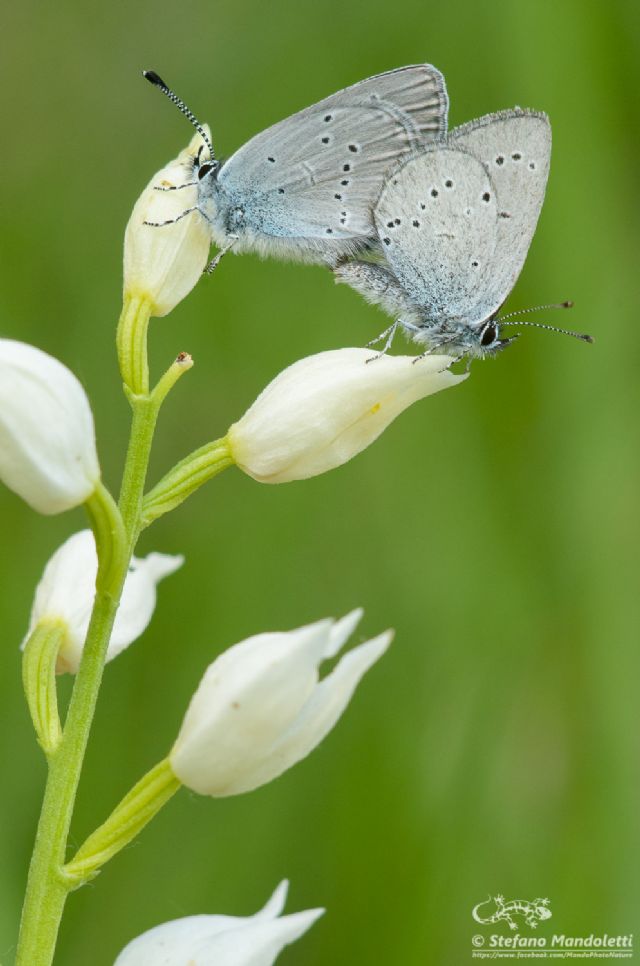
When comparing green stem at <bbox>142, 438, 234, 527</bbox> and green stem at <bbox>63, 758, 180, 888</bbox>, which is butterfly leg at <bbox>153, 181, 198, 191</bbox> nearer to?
green stem at <bbox>142, 438, 234, 527</bbox>

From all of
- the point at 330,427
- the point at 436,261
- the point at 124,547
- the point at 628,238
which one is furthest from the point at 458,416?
the point at 124,547

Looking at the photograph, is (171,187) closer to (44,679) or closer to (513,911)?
(44,679)

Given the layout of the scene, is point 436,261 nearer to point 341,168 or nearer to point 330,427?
point 341,168

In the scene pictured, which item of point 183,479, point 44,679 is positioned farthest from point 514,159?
point 44,679

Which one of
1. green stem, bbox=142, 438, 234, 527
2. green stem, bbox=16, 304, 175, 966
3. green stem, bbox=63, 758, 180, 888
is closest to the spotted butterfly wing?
green stem, bbox=142, 438, 234, 527

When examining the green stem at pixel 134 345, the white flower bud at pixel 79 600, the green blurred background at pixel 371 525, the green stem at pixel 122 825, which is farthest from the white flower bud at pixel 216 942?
the green blurred background at pixel 371 525

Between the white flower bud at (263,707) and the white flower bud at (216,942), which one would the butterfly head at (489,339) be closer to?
the white flower bud at (263,707)

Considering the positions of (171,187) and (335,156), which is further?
(335,156)
